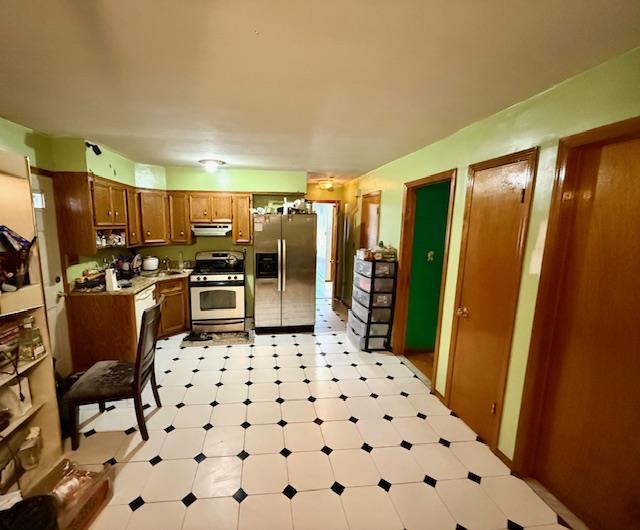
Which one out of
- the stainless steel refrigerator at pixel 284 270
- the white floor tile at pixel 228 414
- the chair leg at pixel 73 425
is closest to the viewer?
the chair leg at pixel 73 425

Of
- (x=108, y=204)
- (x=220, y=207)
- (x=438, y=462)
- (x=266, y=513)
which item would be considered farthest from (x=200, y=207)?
(x=438, y=462)

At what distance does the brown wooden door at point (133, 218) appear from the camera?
3.83m

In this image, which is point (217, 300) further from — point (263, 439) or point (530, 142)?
point (530, 142)

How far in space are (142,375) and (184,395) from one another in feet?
2.21

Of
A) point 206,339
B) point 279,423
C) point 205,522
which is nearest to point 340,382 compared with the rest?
point 279,423

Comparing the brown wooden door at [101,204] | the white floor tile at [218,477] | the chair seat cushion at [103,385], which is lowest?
the white floor tile at [218,477]

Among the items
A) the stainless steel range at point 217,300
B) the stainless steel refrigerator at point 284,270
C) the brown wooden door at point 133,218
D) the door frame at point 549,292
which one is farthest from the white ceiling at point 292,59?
the stainless steel range at point 217,300

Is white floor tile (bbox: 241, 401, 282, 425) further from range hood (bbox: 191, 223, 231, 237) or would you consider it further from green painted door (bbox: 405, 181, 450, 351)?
range hood (bbox: 191, 223, 231, 237)

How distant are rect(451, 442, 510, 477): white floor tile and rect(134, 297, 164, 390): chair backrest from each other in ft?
8.05

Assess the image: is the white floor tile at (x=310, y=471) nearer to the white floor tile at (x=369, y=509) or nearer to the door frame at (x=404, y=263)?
the white floor tile at (x=369, y=509)

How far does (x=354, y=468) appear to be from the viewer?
6.72ft

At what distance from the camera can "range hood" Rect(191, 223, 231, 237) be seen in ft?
14.6

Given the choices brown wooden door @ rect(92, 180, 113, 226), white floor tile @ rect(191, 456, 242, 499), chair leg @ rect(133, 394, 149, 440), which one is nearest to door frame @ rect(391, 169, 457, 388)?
white floor tile @ rect(191, 456, 242, 499)

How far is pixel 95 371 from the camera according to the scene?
2387 millimetres
